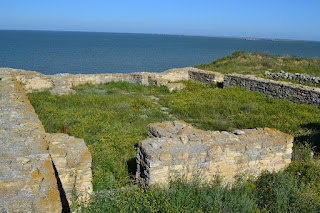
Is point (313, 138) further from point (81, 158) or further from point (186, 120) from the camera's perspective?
point (81, 158)

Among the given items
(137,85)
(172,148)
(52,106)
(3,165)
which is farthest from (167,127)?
(137,85)

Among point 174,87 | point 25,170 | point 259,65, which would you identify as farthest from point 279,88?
point 25,170

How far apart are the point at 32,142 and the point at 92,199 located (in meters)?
1.14

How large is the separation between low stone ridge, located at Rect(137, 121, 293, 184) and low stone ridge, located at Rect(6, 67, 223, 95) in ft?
28.5

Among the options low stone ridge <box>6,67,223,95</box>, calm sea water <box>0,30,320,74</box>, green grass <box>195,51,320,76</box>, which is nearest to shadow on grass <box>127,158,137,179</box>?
low stone ridge <box>6,67,223,95</box>

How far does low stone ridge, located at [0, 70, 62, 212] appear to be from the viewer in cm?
240

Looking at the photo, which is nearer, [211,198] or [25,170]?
[25,170]

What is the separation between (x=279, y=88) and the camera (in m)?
12.1

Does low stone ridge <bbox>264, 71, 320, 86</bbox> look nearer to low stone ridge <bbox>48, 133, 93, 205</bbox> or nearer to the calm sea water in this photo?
low stone ridge <bbox>48, 133, 93, 205</bbox>

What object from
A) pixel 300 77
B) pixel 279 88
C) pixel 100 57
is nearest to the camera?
pixel 279 88

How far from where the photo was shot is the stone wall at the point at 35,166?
245 cm

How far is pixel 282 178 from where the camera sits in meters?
4.32

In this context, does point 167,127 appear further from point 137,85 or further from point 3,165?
point 137,85

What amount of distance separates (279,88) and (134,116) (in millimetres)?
7126
